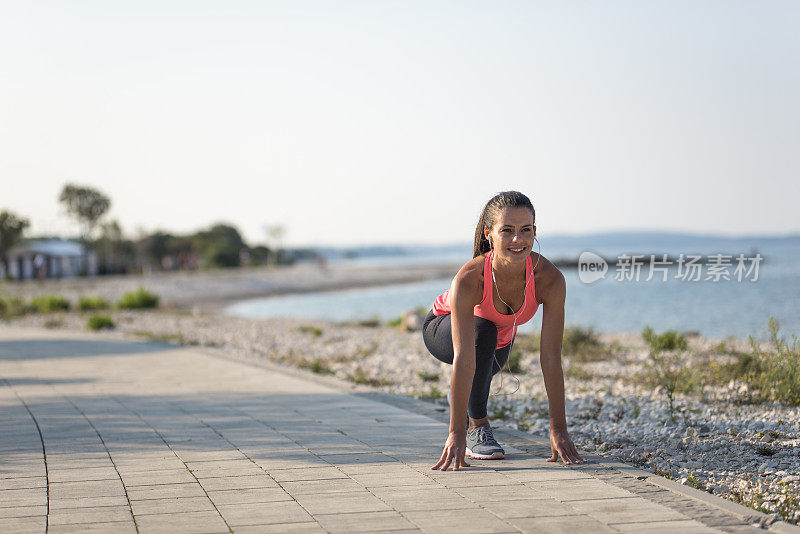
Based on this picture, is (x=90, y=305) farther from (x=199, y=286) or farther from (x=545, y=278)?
(x=199, y=286)

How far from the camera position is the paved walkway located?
340cm

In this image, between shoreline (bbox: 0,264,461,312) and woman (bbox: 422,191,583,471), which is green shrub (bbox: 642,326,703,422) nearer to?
woman (bbox: 422,191,583,471)

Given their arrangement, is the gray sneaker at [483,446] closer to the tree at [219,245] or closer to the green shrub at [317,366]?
the green shrub at [317,366]

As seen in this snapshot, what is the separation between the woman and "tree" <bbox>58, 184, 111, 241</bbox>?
64.3 meters

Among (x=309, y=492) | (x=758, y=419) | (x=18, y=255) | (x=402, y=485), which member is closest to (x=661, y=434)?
(x=758, y=419)

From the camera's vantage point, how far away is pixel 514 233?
4.05 m

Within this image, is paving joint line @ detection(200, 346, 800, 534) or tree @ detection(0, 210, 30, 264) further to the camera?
tree @ detection(0, 210, 30, 264)

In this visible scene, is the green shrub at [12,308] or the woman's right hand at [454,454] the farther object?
the green shrub at [12,308]

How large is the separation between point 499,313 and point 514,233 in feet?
1.58

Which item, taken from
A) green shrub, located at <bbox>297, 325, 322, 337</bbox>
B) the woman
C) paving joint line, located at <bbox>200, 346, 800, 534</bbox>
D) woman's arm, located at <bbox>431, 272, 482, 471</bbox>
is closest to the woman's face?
the woman

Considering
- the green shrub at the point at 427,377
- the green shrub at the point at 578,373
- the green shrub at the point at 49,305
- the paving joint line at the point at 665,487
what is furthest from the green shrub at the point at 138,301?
the paving joint line at the point at 665,487

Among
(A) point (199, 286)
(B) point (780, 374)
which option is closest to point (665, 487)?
(B) point (780, 374)

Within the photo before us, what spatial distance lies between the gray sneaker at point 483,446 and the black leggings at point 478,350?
0.09 meters

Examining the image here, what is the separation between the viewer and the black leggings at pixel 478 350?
→ 4375 mm
